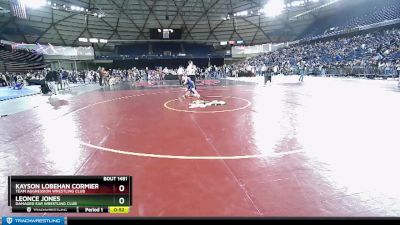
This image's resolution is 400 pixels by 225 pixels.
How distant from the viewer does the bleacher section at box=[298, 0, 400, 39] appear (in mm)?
34969

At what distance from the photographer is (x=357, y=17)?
40094mm

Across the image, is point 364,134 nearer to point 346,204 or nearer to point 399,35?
point 346,204

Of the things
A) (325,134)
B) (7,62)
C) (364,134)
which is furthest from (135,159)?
(7,62)

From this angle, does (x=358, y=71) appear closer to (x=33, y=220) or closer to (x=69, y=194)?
(x=69, y=194)

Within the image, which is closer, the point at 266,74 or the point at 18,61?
the point at 266,74

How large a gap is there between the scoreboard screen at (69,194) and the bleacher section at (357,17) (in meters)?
39.4

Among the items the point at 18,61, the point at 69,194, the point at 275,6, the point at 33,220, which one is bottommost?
the point at 33,220

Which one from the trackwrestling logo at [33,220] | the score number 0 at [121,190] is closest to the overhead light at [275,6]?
the score number 0 at [121,190]

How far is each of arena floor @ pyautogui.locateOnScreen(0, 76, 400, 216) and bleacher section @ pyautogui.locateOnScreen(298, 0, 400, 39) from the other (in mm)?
33633

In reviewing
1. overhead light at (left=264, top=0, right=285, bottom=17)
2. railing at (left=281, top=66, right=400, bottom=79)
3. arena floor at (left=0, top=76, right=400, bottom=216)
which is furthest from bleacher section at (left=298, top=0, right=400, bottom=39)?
arena floor at (left=0, top=76, right=400, bottom=216)

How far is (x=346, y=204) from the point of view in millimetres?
3125

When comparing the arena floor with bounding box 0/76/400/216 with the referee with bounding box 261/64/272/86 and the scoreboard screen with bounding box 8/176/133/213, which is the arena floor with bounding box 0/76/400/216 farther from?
the referee with bounding box 261/64/272/86

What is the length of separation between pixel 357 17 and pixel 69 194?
1835 inches

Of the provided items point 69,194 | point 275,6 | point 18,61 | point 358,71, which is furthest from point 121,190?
point 18,61
